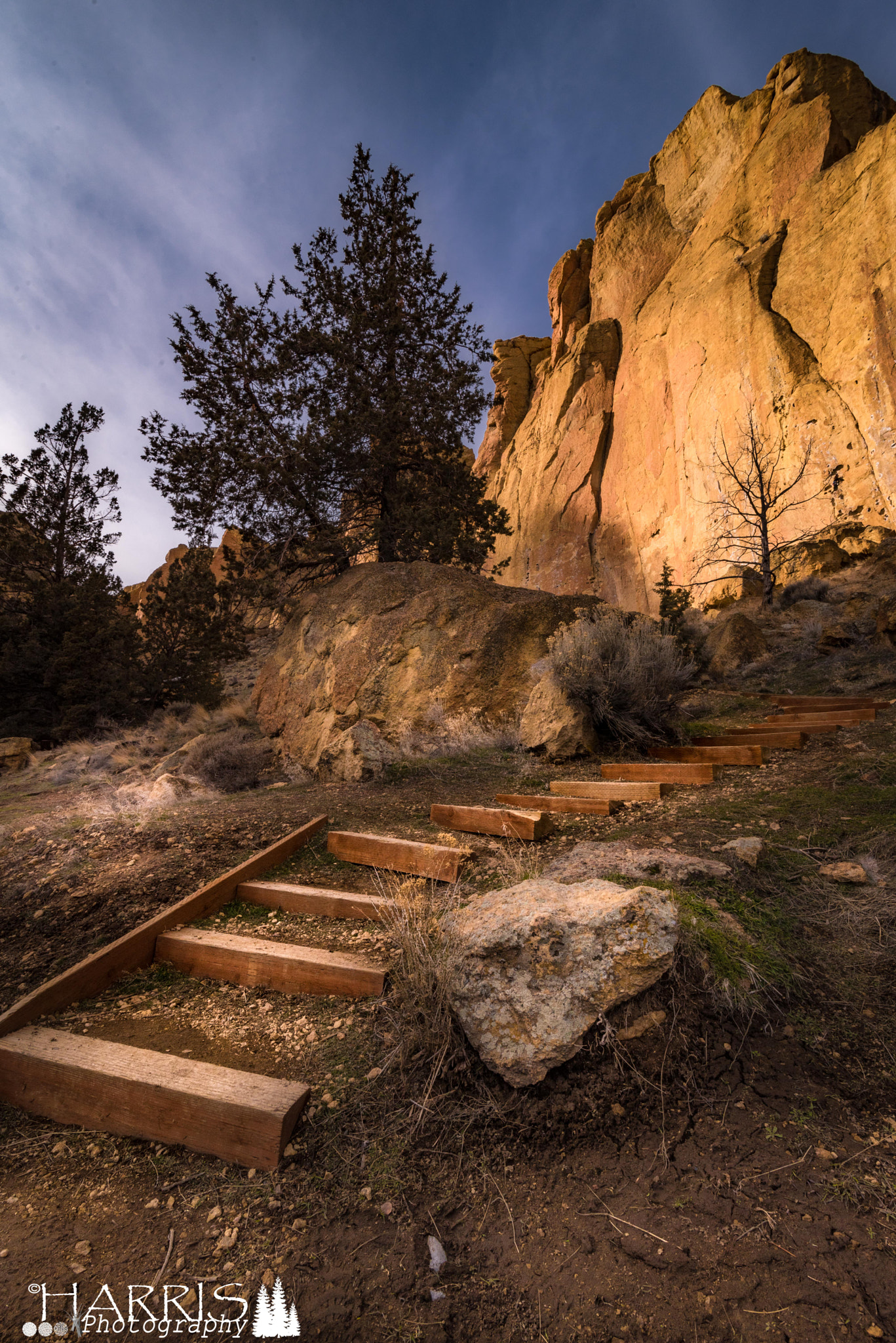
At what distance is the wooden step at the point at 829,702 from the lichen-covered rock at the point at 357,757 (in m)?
4.81

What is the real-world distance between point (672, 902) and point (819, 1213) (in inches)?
33.2

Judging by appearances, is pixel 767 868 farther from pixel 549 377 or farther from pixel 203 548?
pixel 549 377

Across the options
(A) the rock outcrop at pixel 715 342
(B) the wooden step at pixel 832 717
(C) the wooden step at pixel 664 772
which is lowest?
(C) the wooden step at pixel 664 772

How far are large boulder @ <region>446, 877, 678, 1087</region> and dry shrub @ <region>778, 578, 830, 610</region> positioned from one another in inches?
558

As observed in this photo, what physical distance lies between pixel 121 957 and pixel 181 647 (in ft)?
38.3

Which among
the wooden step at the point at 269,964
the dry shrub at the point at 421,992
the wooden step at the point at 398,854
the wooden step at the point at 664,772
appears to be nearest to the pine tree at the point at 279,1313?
the dry shrub at the point at 421,992

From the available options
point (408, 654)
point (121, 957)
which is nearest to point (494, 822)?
point (121, 957)

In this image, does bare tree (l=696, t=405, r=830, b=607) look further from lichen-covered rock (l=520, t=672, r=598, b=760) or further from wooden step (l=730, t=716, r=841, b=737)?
lichen-covered rock (l=520, t=672, r=598, b=760)

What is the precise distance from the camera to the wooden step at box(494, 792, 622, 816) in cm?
396

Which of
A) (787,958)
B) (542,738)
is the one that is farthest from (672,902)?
(542,738)

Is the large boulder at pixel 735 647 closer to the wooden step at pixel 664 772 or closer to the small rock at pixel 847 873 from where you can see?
the wooden step at pixel 664 772

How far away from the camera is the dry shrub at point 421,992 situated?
186 centimetres

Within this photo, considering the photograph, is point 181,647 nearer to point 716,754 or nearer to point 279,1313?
point 716,754

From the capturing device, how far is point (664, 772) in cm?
454
